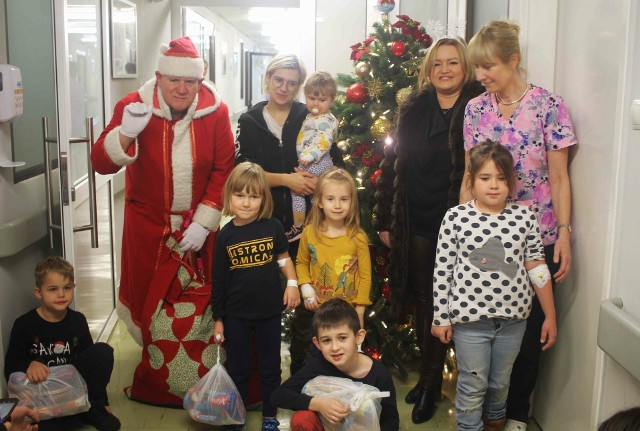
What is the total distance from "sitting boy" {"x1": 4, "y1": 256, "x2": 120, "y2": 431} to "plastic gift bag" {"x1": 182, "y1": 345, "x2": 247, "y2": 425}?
412mm

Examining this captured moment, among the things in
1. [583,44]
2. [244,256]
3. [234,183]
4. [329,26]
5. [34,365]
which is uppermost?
[329,26]

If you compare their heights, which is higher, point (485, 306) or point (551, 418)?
point (485, 306)

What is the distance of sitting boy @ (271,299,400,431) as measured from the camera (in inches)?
96.4

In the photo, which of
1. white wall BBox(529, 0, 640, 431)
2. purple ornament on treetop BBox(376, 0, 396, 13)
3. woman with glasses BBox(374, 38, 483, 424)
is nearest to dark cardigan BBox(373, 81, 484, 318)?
woman with glasses BBox(374, 38, 483, 424)

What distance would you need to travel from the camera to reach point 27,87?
3326 mm

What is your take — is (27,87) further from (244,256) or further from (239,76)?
(239,76)

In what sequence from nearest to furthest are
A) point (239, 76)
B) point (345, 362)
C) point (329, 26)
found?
point (345, 362) → point (329, 26) → point (239, 76)

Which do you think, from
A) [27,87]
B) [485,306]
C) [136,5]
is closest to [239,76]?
[136,5]

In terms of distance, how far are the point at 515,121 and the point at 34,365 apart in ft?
Result: 6.70

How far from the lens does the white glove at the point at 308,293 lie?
10.2ft

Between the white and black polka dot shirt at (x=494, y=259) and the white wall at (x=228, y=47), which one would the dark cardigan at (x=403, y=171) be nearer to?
the white and black polka dot shirt at (x=494, y=259)

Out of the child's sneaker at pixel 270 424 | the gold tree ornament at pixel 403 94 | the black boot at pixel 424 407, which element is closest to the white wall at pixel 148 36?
the gold tree ornament at pixel 403 94

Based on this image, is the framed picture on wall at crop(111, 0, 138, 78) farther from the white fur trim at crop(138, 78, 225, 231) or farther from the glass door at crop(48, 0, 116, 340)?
the white fur trim at crop(138, 78, 225, 231)

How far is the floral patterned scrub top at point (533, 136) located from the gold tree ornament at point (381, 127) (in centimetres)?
79
